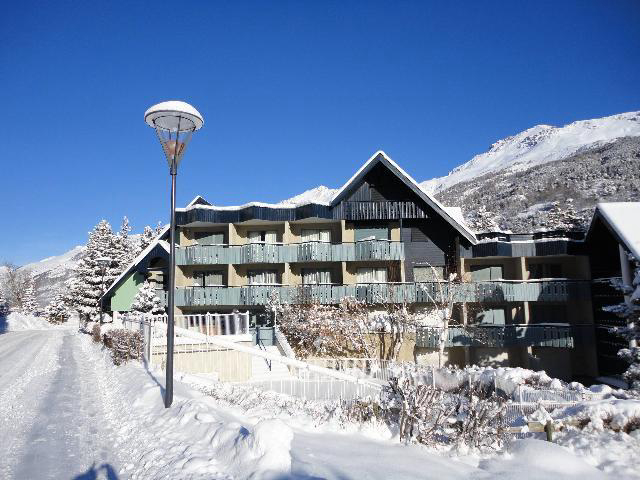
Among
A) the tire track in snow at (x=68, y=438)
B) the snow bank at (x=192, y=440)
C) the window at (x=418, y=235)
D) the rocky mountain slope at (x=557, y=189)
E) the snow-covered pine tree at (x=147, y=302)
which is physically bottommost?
the tire track in snow at (x=68, y=438)

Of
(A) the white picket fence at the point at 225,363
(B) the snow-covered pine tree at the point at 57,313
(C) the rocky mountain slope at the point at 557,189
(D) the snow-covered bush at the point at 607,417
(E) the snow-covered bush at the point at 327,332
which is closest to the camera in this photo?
(D) the snow-covered bush at the point at 607,417

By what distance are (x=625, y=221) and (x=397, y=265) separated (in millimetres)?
11328

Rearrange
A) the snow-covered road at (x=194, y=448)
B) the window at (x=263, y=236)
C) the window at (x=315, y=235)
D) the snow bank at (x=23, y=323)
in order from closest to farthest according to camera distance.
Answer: the snow-covered road at (x=194, y=448), the window at (x=315, y=235), the window at (x=263, y=236), the snow bank at (x=23, y=323)

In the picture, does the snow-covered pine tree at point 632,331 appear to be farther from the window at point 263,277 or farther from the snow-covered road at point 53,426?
the window at point 263,277

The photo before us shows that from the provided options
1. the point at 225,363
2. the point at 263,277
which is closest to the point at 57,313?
the point at 263,277

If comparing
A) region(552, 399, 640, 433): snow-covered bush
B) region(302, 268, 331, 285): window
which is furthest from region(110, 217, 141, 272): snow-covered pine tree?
region(552, 399, 640, 433): snow-covered bush

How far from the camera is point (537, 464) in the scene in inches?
297

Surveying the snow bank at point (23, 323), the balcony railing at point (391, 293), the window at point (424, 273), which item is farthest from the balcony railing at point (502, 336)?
the snow bank at point (23, 323)

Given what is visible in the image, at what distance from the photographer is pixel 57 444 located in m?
7.69

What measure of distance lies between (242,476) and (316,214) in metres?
21.5

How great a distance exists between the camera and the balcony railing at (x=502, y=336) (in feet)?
73.8

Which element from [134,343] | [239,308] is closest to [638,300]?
[134,343]

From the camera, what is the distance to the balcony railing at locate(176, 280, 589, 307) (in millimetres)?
23859

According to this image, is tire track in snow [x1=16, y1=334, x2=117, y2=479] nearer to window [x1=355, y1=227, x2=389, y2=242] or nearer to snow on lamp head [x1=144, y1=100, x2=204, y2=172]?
snow on lamp head [x1=144, y1=100, x2=204, y2=172]
